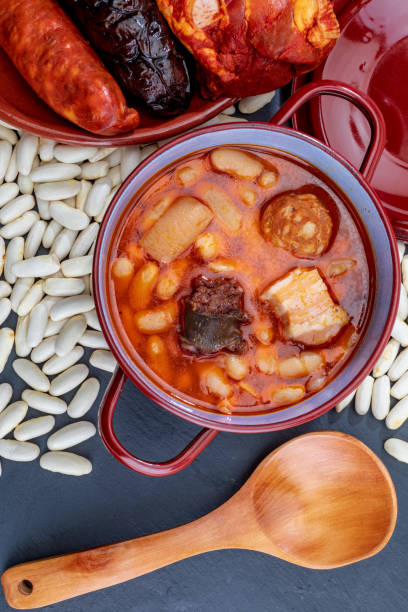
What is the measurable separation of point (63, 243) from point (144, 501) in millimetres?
685

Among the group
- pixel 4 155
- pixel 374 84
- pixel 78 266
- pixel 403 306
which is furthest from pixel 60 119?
pixel 403 306

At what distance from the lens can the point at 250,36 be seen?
114 cm

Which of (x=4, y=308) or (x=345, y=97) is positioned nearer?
A: (x=345, y=97)

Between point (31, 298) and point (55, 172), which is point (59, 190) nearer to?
point (55, 172)

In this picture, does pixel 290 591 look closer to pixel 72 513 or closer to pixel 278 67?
pixel 72 513

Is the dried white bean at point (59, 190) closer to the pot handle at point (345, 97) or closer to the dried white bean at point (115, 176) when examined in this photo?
the dried white bean at point (115, 176)

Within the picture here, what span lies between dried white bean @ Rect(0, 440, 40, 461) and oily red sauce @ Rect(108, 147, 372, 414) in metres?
0.44

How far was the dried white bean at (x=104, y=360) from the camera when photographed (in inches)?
55.2

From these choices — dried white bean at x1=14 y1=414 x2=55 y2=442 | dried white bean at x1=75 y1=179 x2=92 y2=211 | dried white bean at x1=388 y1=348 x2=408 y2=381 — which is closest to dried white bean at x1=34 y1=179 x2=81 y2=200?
dried white bean at x1=75 y1=179 x2=92 y2=211

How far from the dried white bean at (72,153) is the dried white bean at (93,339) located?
420 mm

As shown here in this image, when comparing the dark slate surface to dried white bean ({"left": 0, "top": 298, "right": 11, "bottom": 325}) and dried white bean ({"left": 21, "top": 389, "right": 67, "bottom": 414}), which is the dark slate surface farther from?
dried white bean ({"left": 0, "top": 298, "right": 11, "bottom": 325})

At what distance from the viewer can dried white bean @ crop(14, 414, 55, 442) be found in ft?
4.67

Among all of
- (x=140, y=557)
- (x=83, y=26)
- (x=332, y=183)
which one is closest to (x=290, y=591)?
(x=140, y=557)

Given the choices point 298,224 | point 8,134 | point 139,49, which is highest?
point 139,49
